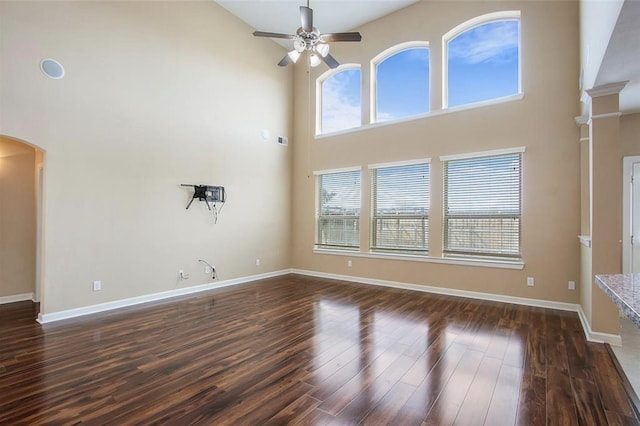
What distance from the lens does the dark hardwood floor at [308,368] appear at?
209 centimetres

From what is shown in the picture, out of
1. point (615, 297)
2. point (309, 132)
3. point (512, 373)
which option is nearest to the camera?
point (615, 297)

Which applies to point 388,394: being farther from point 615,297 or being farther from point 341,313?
point 341,313

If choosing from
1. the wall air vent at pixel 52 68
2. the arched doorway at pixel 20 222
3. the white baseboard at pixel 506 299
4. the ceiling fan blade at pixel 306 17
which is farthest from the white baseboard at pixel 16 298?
the ceiling fan blade at pixel 306 17

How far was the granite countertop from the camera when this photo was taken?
0.95 metres

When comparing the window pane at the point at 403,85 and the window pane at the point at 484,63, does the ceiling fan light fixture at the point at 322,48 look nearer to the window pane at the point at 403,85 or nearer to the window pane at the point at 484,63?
the window pane at the point at 403,85

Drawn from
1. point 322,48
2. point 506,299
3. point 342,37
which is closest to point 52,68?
point 322,48

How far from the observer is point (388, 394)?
2.31 metres

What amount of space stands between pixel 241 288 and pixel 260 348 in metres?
2.84

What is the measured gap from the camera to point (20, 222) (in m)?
4.94

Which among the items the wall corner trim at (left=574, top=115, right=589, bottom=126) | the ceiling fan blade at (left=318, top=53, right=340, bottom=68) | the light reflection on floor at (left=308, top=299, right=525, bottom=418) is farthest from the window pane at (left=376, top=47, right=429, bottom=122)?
the light reflection on floor at (left=308, top=299, right=525, bottom=418)

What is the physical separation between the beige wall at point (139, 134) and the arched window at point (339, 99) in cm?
131

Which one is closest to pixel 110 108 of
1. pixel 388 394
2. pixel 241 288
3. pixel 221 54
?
pixel 221 54

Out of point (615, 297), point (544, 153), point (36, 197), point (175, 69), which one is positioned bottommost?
point (615, 297)

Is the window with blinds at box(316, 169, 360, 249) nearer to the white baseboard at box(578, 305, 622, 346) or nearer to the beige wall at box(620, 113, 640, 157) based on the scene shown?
the white baseboard at box(578, 305, 622, 346)
